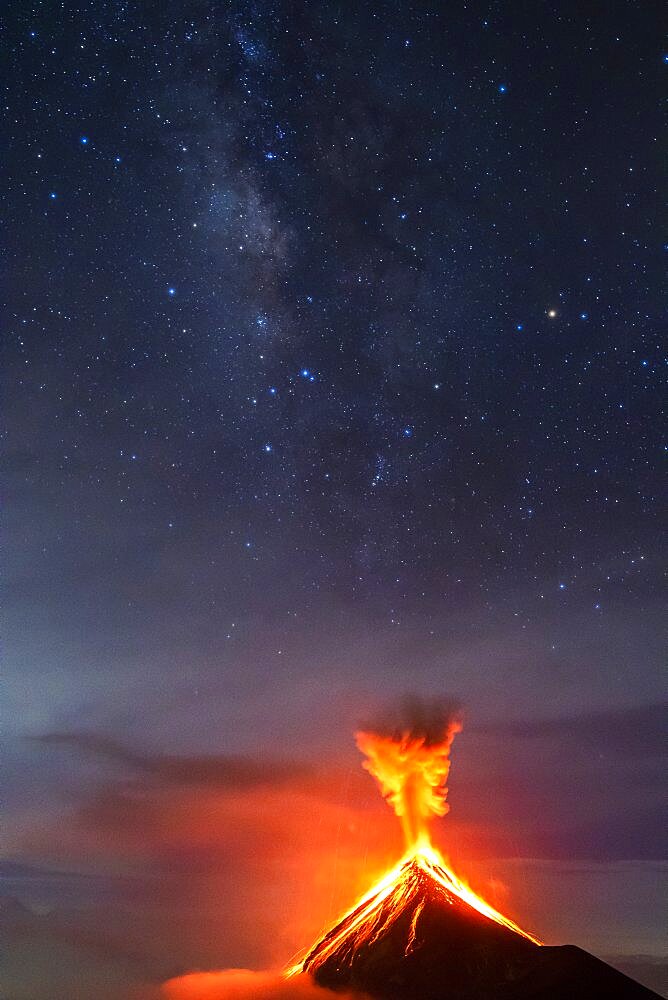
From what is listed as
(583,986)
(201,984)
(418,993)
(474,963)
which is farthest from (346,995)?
(201,984)

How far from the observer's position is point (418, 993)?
10106cm

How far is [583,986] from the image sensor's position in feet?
312

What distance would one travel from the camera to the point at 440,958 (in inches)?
4232

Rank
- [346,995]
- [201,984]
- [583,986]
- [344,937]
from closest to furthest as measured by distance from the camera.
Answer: [583,986] → [346,995] → [344,937] → [201,984]

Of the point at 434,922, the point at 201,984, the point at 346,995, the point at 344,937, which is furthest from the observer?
the point at 201,984

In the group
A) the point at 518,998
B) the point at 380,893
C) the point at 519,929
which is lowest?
the point at 518,998

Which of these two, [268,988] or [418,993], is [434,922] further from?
[268,988]

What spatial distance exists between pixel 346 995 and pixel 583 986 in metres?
28.4

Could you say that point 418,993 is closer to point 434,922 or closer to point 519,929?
point 434,922

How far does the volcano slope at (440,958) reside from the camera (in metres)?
97.9

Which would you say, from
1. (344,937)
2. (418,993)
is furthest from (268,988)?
(418,993)

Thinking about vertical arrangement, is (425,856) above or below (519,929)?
above

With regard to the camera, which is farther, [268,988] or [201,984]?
[201,984]

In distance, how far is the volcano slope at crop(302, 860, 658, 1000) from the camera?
97875mm
